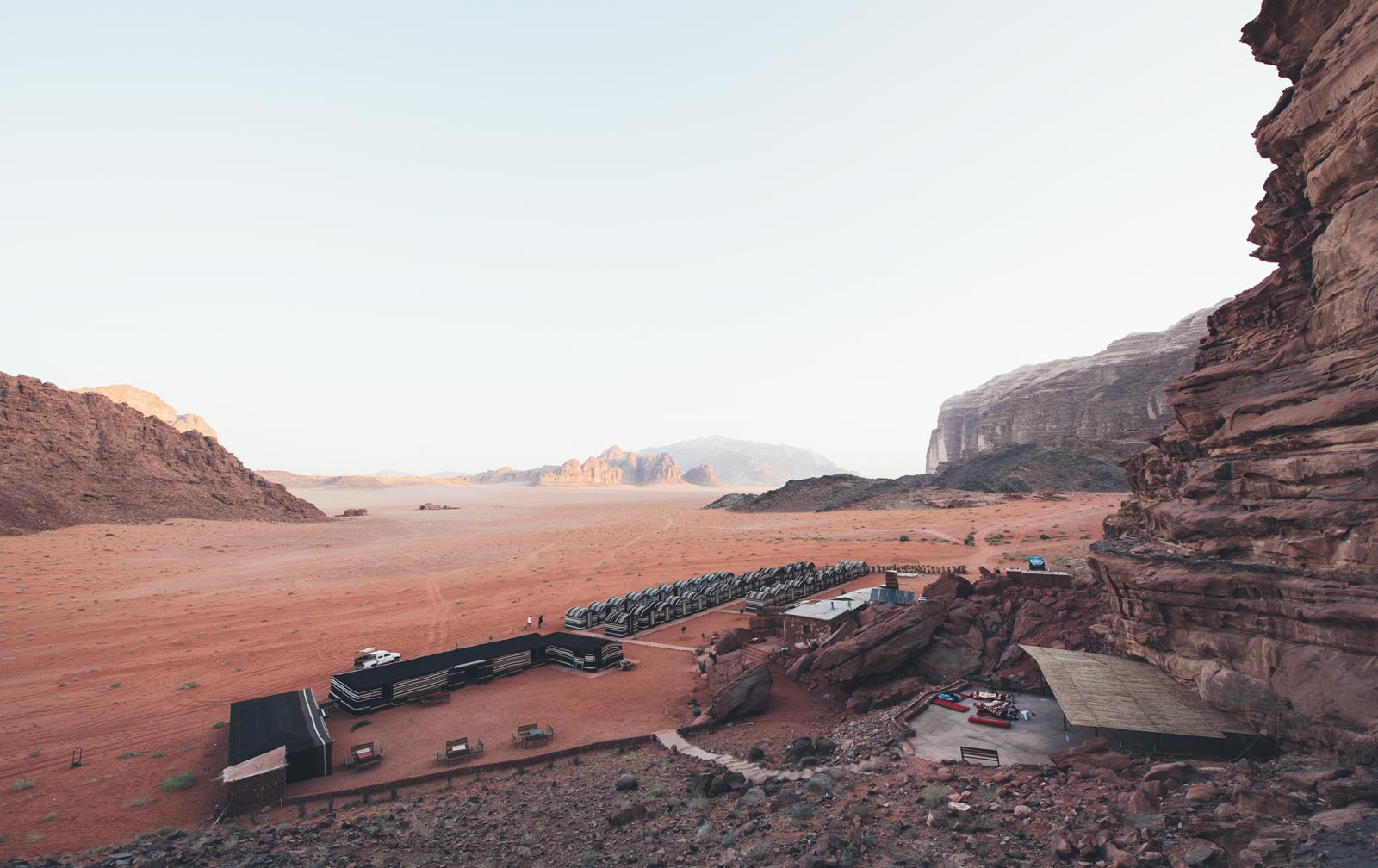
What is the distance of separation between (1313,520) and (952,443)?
184 m

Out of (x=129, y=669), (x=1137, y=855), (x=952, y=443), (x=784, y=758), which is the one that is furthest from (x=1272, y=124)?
(x=952, y=443)

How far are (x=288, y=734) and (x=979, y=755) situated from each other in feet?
73.0

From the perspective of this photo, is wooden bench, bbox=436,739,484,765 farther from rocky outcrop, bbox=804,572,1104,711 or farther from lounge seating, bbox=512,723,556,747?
rocky outcrop, bbox=804,572,1104,711

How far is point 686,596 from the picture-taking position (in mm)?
39062

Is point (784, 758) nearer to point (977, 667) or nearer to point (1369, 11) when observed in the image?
point (977, 667)

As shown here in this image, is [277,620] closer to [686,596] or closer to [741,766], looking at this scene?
[686,596]

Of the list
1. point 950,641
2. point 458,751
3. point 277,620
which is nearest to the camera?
point 458,751

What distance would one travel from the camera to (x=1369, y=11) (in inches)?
498

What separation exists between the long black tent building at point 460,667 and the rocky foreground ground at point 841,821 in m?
8.02

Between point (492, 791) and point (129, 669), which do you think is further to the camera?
point (129, 669)

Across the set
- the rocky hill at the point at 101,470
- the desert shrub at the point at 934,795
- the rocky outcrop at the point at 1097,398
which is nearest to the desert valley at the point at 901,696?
the desert shrub at the point at 934,795

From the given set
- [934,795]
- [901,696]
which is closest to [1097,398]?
[901,696]

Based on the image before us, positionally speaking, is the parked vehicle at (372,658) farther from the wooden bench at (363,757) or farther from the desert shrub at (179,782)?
the desert shrub at (179,782)

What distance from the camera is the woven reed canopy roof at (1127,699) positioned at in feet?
46.0
